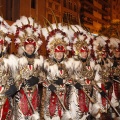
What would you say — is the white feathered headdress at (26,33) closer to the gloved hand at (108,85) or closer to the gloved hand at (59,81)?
the gloved hand at (59,81)

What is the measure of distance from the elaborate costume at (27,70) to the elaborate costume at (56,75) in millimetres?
372

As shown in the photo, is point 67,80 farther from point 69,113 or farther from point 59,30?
point 59,30

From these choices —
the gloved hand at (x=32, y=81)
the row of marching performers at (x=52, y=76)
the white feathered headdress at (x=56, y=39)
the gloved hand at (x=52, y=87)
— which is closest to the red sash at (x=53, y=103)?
the row of marching performers at (x=52, y=76)

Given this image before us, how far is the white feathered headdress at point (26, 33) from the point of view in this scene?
6.25 metres

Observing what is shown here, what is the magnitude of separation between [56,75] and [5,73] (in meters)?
1.41

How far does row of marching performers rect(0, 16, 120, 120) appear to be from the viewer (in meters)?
5.89

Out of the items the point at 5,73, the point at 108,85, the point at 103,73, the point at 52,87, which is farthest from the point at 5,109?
the point at 108,85

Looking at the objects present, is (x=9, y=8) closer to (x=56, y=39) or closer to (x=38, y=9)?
(x=38, y=9)

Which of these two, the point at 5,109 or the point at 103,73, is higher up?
the point at 103,73

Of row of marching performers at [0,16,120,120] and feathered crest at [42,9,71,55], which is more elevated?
feathered crest at [42,9,71,55]

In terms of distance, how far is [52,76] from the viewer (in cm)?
661

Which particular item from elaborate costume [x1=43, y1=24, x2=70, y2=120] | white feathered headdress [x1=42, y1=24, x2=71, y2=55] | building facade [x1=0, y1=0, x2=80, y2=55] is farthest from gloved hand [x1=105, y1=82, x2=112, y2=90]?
building facade [x1=0, y1=0, x2=80, y2=55]

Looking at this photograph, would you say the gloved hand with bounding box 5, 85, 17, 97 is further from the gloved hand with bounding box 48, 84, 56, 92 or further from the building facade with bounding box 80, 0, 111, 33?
the building facade with bounding box 80, 0, 111, 33

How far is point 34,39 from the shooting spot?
249 inches
